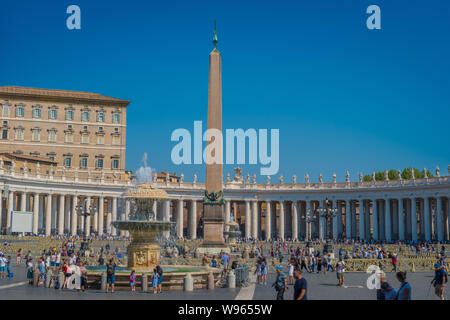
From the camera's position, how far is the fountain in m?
21.8

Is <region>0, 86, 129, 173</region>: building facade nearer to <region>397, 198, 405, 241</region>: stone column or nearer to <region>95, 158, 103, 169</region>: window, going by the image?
<region>95, 158, 103, 169</region>: window

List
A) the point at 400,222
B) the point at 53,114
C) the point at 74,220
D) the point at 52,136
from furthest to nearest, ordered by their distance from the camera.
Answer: the point at 53,114, the point at 52,136, the point at 400,222, the point at 74,220

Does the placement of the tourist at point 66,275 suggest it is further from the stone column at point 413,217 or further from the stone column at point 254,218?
the stone column at point 254,218

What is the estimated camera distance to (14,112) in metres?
81.7

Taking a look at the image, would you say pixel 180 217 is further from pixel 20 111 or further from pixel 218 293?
pixel 218 293

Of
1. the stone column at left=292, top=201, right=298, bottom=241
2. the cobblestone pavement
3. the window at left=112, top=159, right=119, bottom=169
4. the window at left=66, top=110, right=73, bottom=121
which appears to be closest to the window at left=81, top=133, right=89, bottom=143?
the window at left=66, top=110, right=73, bottom=121

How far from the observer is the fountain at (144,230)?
2180 cm

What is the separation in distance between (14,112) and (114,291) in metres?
69.1

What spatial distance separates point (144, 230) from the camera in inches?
858

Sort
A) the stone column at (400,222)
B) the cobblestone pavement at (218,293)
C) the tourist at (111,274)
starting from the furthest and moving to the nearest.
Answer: the stone column at (400,222) → the tourist at (111,274) → the cobblestone pavement at (218,293)

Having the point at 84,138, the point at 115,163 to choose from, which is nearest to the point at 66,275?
the point at 115,163

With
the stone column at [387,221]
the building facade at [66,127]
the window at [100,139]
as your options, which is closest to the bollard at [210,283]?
the stone column at [387,221]
